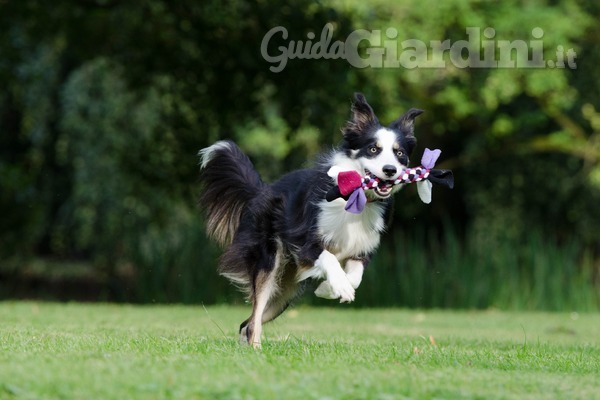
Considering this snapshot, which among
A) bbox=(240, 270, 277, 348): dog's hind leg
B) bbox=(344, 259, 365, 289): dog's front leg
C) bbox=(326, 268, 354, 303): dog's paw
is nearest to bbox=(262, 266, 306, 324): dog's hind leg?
bbox=(240, 270, 277, 348): dog's hind leg

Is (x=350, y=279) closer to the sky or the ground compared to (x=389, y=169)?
closer to the ground

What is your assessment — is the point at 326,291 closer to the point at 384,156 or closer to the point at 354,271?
the point at 354,271

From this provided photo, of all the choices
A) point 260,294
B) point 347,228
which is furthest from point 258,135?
point 347,228

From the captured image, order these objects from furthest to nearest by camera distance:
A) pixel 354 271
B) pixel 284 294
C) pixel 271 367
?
pixel 284 294 < pixel 354 271 < pixel 271 367

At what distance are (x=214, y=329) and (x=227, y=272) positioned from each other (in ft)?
6.81

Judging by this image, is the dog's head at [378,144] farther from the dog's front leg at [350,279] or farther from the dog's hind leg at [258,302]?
the dog's hind leg at [258,302]

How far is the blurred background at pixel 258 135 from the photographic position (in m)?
16.9

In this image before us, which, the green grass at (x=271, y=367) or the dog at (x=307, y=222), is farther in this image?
the dog at (x=307, y=222)

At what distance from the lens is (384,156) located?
758cm

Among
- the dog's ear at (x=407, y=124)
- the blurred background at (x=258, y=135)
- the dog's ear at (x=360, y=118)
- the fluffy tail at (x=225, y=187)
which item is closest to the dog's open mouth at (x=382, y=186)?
the dog's ear at (x=360, y=118)

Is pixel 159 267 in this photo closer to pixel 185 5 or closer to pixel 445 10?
pixel 185 5

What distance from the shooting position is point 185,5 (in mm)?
16969

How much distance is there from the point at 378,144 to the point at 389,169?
10.6 inches

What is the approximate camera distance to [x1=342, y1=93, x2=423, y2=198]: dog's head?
7.57 metres
